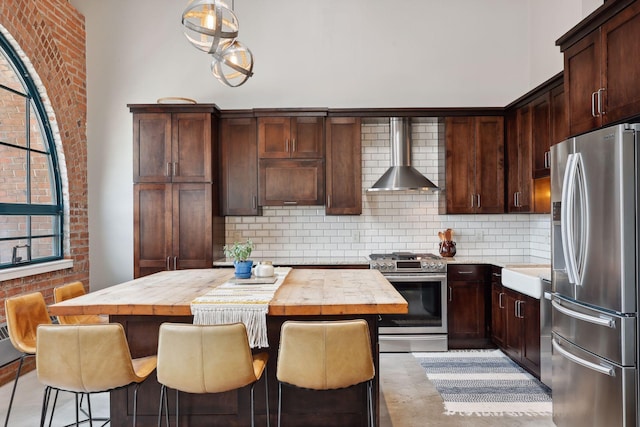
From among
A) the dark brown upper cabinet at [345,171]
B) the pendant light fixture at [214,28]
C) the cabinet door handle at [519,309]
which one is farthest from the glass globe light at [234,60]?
the cabinet door handle at [519,309]

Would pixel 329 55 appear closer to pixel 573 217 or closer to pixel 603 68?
pixel 603 68

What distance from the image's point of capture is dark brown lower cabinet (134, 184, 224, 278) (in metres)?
5.22

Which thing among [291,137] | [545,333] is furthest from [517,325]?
[291,137]

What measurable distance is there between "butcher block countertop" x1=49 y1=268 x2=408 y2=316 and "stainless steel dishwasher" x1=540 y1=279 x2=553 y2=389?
52.1 inches

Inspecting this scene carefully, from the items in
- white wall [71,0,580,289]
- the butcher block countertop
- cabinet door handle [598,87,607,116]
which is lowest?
the butcher block countertop

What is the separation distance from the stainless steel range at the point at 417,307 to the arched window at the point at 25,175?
3.52 m

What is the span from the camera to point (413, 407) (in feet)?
11.9

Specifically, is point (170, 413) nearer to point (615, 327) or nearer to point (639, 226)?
point (615, 327)

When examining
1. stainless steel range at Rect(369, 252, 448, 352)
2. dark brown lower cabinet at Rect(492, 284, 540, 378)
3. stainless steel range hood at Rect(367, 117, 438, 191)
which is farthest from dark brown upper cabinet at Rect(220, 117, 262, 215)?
dark brown lower cabinet at Rect(492, 284, 540, 378)

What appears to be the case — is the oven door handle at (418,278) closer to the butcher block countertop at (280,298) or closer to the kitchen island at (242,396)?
the butcher block countertop at (280,298)

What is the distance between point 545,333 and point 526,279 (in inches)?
17.8

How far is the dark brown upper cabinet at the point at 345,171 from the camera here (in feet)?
18.0

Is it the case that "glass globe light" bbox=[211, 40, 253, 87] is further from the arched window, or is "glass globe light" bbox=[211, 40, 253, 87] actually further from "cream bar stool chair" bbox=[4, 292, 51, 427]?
the arched window

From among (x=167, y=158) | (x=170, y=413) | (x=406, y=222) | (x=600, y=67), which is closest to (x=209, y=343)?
(x=170, y=413)
